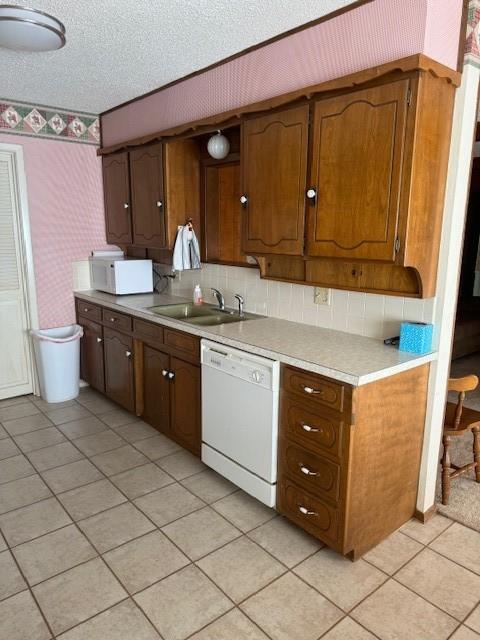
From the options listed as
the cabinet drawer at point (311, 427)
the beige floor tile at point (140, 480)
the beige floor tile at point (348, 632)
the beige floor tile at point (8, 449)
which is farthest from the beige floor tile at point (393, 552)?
the beige floor tile at point (8, 449)

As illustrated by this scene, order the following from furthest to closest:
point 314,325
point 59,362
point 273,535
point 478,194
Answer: point 478,194 < point 59,362 < point 314,325 < point 273,535

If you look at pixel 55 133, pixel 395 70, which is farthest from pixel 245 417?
pixel 55 133

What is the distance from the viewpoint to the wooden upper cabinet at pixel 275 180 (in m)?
2.26

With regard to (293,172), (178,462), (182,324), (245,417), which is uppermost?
(293,172)

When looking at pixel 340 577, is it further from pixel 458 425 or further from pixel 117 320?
pixel 117 320

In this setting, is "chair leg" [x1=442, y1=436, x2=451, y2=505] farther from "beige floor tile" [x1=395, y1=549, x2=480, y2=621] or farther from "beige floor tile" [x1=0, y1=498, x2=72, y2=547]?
"beige floor tile" [x1=0, y1=498, x2=72, y2=547]

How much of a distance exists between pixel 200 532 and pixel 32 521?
0.88 metres

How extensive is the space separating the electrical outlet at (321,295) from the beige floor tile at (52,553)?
1.75 metres

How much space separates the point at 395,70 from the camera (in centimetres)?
182

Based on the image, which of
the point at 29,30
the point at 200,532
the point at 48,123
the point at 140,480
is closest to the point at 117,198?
the point at 48,123

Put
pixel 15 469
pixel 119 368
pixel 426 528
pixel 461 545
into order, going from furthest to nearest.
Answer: pixel 119 368
pixel 15 469
pixel 426 528
pixel 461 545

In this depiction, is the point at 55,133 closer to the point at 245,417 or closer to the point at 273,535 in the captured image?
the point at 245,417

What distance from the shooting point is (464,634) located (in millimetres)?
1659

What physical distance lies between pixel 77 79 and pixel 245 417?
254 cm
